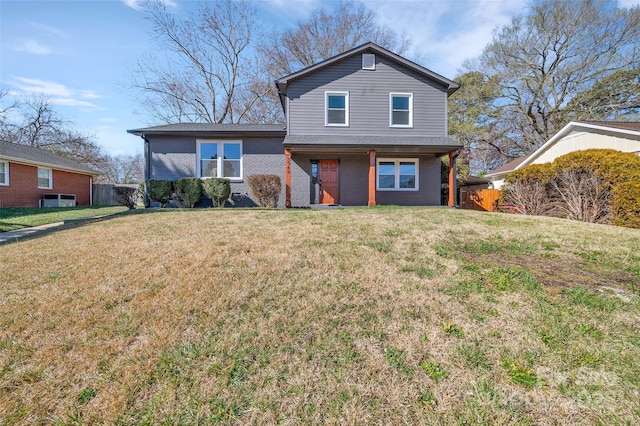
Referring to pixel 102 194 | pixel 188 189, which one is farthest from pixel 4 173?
pixel 188 189

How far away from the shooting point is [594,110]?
19391mm

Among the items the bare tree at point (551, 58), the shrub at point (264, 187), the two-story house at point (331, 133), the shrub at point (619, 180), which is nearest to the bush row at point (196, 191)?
the shrub at point (264, 187)

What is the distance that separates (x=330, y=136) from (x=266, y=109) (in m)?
14.0

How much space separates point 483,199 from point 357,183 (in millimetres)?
6360

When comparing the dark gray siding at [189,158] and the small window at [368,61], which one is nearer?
the small window at [368,61]

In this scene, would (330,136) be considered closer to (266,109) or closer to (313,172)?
(313,172)

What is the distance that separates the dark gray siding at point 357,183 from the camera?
12000 millimetres

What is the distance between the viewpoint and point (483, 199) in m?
13.4

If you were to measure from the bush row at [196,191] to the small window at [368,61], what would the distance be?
609 centimetres

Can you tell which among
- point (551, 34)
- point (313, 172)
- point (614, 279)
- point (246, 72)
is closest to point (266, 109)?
point (246, 72)

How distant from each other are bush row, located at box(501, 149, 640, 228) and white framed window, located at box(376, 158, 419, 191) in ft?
13.2

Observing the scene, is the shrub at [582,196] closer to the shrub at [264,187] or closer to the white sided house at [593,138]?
the white sided house at [593,138]

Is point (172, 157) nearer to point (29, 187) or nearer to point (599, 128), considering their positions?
point (29, 187)

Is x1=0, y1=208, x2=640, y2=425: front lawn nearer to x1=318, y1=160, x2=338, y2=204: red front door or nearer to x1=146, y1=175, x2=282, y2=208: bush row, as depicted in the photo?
x1=146, y1=175, x2=282, y2=208: bush row
